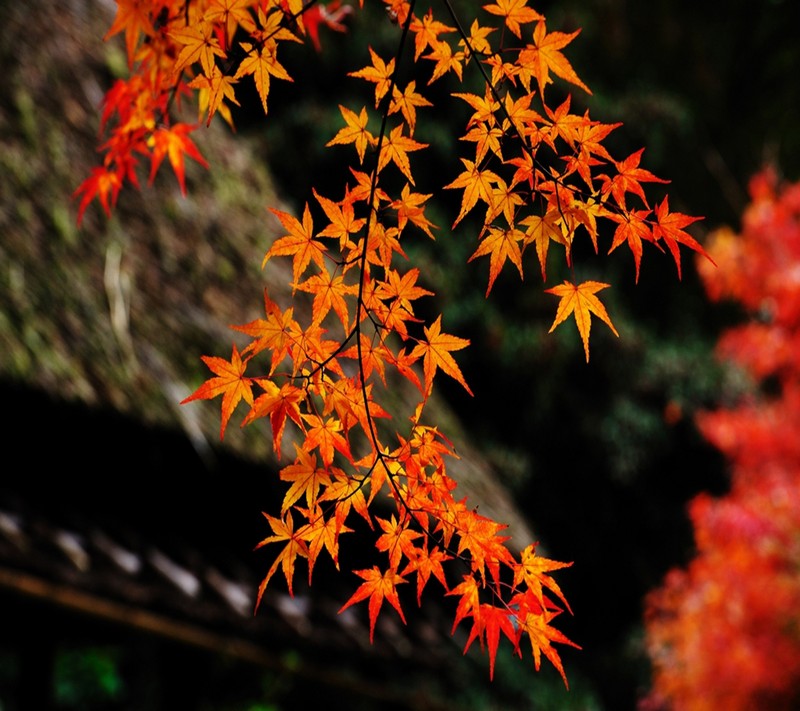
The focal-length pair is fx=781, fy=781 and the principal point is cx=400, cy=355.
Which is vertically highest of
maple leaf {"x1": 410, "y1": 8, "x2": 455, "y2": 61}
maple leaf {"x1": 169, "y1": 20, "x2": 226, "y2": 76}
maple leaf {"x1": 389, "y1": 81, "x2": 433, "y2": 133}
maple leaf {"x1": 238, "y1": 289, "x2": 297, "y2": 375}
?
maple leaf {"x1": 169, "y1": 20, "x2": 226, "y2": 76}

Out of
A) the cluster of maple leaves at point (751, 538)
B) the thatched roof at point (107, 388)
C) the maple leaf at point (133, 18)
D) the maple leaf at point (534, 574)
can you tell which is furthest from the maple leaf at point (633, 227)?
the cluster of maple leaves at point (751, 538)

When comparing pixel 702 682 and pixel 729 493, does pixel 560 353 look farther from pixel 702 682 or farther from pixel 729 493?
pixel 702 682

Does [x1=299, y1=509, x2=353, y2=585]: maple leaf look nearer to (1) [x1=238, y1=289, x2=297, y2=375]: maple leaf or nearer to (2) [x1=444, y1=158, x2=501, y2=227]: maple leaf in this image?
(1) [x1=238, y1=289, x2=297, y2=375]: maple leaf

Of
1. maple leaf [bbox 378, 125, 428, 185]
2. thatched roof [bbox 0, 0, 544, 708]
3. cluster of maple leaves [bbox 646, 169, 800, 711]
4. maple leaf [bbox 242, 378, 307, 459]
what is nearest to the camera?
maple leaf [bbox 242, 378, 307, 459]

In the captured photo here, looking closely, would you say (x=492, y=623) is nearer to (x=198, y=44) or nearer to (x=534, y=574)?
(x=534, y=574)

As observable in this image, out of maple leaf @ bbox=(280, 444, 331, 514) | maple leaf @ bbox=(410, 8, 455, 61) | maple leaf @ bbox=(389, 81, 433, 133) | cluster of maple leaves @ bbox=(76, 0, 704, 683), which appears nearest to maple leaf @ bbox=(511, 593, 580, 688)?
cluster of maple leaves @ bbox=(76, 0, 704, 683)

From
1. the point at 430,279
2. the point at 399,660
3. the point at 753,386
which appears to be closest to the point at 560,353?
the point at 430,279

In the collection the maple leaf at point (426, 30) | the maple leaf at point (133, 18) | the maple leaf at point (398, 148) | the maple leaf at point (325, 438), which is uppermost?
the maple leaf at point (133, 18)

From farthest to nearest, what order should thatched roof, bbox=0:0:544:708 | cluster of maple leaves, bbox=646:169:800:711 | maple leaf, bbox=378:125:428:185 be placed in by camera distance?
1. cluster of maple leaves, bbox=646:169:800:711
2. thatched roof, bbox=0:0:544:708
3. maple leaf, bbox=378:125:428:185

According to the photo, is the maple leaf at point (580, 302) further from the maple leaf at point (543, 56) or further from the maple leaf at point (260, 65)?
the maple leaf at point (260, 65)
